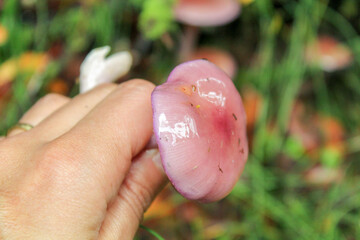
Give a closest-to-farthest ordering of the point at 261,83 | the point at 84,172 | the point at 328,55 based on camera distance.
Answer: the point at 84,172 < the point at 261,83 < the point at 328,55

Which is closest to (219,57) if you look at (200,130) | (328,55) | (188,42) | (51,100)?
(188,42)

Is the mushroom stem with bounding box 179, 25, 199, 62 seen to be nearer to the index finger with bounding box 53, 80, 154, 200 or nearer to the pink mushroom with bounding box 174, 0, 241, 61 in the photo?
the pink mushroom with bounding box 174, 0, 241, 61

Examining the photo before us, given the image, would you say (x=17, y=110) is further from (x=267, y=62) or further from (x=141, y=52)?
(x=267, y=62)

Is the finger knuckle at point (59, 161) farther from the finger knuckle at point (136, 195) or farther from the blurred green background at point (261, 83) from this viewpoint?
the blurred green background at point (261, 83)

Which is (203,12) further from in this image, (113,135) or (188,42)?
(113,135)

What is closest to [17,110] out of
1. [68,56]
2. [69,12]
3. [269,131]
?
[68,56]

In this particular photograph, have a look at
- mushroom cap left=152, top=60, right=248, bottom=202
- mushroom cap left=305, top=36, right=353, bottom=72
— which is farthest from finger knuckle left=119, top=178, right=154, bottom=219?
mushroom cap left=305, top=36, right=353, bottom=72

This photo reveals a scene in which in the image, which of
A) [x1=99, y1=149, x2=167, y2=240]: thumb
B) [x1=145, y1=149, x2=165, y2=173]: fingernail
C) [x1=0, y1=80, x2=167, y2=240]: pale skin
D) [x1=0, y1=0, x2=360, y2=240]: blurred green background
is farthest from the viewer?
[x1=0, y1=0, x2=360, y2=240]: blurred green background
